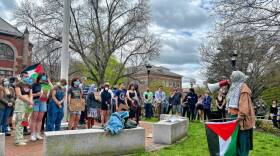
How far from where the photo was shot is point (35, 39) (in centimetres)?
3053

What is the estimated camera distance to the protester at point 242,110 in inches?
232

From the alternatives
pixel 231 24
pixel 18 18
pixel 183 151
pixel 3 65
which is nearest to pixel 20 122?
pixel 183 151

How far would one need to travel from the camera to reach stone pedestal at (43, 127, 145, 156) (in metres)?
6.33

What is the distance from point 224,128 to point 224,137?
168 mm

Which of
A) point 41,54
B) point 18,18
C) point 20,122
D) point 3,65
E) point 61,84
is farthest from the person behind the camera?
point 3,65

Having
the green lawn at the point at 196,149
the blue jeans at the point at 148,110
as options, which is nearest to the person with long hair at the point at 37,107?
the green lawn at the point at 196,149

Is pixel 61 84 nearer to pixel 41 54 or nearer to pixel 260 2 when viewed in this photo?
pixel 260 2

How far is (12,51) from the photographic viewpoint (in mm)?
42625

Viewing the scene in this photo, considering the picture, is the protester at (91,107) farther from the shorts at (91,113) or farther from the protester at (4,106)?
the protester at (4,106)

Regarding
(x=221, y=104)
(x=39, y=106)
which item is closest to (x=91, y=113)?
(x=39, y=106)

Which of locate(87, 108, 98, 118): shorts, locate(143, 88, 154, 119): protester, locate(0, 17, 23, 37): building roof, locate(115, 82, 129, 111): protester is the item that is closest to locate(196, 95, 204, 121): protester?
locate(143, 88, 154, 119): protester

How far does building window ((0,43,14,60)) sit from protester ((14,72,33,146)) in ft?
119

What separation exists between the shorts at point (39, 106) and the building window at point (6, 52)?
117 feet

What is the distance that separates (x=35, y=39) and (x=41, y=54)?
1524mm
